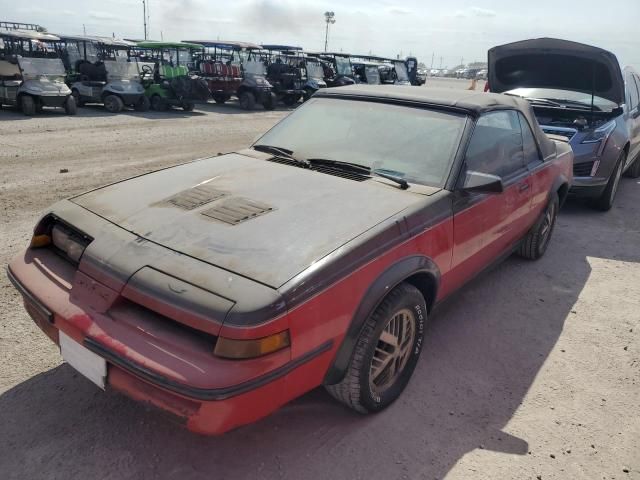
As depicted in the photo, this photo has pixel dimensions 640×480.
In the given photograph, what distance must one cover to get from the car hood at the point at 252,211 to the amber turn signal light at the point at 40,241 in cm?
25

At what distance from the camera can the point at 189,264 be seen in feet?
6.72

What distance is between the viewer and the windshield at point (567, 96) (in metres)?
6.46

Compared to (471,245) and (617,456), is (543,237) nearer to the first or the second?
(471,245)

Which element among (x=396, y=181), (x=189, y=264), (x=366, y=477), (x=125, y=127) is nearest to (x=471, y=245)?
(x=396, y=181)

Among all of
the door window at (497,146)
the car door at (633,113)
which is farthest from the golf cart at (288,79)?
the door window at (497,146)

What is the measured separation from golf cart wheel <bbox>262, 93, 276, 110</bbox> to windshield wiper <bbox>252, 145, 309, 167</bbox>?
610 inches

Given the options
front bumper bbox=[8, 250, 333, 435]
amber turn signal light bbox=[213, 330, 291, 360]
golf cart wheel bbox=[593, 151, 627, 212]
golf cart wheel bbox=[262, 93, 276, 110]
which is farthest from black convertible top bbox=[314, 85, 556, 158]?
golf cart wheel bbox=[262, 93, 276, 110]

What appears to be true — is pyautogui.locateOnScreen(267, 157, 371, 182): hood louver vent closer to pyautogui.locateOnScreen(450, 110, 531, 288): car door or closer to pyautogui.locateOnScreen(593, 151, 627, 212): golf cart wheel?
pyautogui.locateOnScreen(450, 110, 531, 288): car door

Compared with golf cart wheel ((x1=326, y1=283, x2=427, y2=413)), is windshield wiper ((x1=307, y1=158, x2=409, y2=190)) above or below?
above

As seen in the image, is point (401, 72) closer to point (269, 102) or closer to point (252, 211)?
point (269, 102)

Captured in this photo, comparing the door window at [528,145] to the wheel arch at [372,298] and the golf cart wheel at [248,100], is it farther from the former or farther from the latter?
the golf cart wheel at [248,100]

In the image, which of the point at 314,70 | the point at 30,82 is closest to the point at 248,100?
the point at 314,70

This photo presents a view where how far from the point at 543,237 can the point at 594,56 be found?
304 centimetres

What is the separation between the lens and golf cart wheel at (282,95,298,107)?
2000cm
